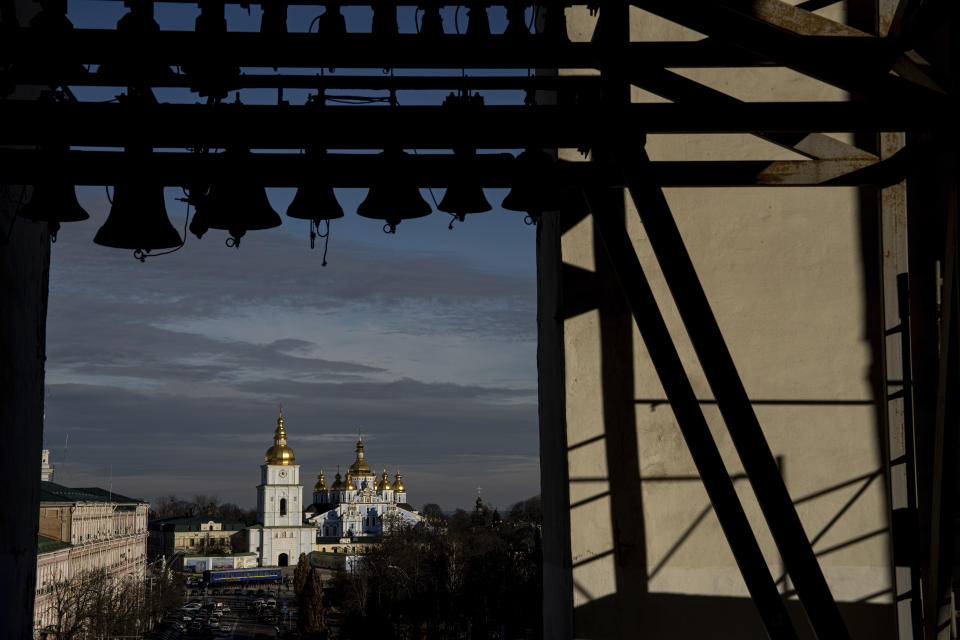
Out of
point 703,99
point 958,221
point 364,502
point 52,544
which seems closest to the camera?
point 958,221

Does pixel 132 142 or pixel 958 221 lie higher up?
pixel 132 142

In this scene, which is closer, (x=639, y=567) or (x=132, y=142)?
(x=132, y=142)

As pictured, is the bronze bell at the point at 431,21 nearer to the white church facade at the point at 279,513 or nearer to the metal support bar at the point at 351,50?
the metal support bar at the point at 351,50

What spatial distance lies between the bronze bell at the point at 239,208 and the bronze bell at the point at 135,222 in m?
0.31

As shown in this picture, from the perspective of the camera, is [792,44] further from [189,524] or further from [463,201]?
[189,524]

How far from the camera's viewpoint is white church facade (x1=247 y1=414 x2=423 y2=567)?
113938mm

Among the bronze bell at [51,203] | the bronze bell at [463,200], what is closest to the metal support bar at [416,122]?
the bronze bell at [51,203]

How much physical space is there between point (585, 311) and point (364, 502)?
12884 centimetres

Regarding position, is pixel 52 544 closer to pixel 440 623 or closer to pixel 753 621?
pixel 440 623

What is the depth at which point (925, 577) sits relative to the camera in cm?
768

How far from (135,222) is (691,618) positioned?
16.0 feet

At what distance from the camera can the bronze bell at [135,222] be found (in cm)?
541

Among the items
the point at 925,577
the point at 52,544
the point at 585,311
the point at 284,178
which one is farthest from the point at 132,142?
the point at 52,544

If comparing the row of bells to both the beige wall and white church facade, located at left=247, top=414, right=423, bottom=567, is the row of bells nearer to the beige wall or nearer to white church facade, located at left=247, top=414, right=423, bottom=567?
the beige wall
